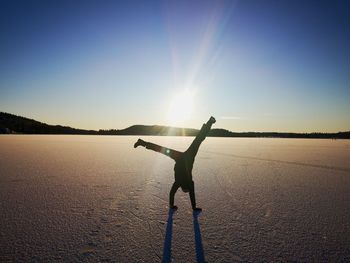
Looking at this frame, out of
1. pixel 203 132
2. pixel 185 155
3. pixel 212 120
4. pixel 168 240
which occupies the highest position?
pixel 212 120

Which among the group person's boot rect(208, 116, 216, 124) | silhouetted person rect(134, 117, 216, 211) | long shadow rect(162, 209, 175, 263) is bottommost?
long shadow rect(162, 209, 175, 263)

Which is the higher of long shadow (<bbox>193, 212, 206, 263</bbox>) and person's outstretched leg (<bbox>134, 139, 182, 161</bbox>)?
person's outstretched leg (<bbox>134, 139, 182, 161</bbox>)

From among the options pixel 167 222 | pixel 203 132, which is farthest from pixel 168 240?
pixel 203 132

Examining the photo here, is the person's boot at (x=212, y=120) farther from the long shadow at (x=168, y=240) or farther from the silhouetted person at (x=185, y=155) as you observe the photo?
the long shadow at (x=168, y=240)

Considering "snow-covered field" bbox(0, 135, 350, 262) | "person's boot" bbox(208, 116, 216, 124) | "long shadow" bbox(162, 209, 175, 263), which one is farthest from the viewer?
"person's boot" bbox(208, 116, 216, 124)

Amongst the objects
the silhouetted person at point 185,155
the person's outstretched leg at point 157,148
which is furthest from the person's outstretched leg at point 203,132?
the person's outstretched leg at point 157,148

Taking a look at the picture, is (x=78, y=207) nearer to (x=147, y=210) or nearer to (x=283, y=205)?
(x=147, y=210)

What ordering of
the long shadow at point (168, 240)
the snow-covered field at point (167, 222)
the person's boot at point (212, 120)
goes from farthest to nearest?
the person's boot at point (212, 120) < the snow-covered field at point (167, 222) < the long shadow at point (168, 240)

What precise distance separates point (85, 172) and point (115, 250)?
19.4 feet

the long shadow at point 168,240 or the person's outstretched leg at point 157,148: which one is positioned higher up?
the person's outstretched leg at point 157,148

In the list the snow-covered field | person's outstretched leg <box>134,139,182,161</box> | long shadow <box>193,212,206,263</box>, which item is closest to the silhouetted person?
person's outstretched leg <box>134,139,182,161</box>

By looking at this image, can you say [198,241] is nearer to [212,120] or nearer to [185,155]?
[185,155]

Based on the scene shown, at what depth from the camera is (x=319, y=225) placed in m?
3.69

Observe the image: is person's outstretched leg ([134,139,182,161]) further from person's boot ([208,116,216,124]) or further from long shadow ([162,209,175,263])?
long shadow ([162,209,175,263])
